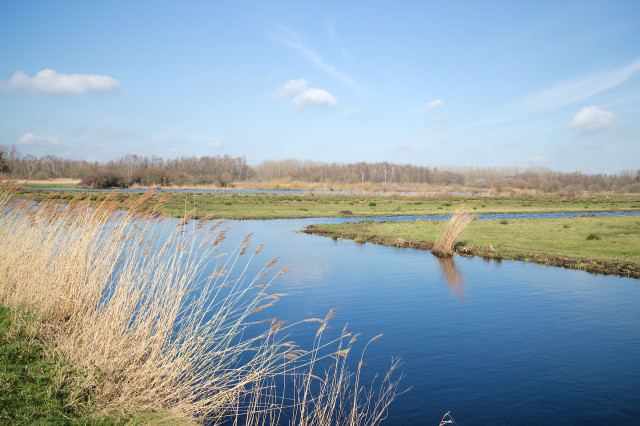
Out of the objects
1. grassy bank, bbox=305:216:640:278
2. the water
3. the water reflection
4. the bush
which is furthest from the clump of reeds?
the bush

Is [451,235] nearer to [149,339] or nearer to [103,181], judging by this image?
[149,339]

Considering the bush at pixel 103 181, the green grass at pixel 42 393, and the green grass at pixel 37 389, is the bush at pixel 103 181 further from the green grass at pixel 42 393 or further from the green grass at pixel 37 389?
the green grass at pixel 42 393

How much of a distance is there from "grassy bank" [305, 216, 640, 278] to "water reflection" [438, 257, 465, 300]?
2.83m

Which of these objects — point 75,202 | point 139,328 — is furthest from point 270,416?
point 75,202

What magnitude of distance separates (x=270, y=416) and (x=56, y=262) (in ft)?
18.2

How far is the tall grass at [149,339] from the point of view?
606cm

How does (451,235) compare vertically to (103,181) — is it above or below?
below

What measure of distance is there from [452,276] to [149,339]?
13906mm

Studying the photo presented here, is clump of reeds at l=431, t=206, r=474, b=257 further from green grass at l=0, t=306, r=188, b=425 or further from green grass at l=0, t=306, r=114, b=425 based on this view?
green grass at l=0, t=306, r=114, b=425

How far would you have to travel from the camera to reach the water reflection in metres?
15.1

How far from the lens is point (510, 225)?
33500mm

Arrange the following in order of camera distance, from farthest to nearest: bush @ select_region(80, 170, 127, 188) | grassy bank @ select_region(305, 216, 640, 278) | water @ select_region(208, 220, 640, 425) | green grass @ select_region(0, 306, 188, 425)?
bush @ select_region(80, 170, 127, 188), grassy bank @ select_region(305, 216, 640, 278), water @ select_region(208, 220, 640, 425), green grass @ select_region(0, 306, 188, 425)

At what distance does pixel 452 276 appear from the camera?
17.5 meters

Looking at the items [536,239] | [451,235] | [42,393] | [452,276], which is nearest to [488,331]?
[452,276]
